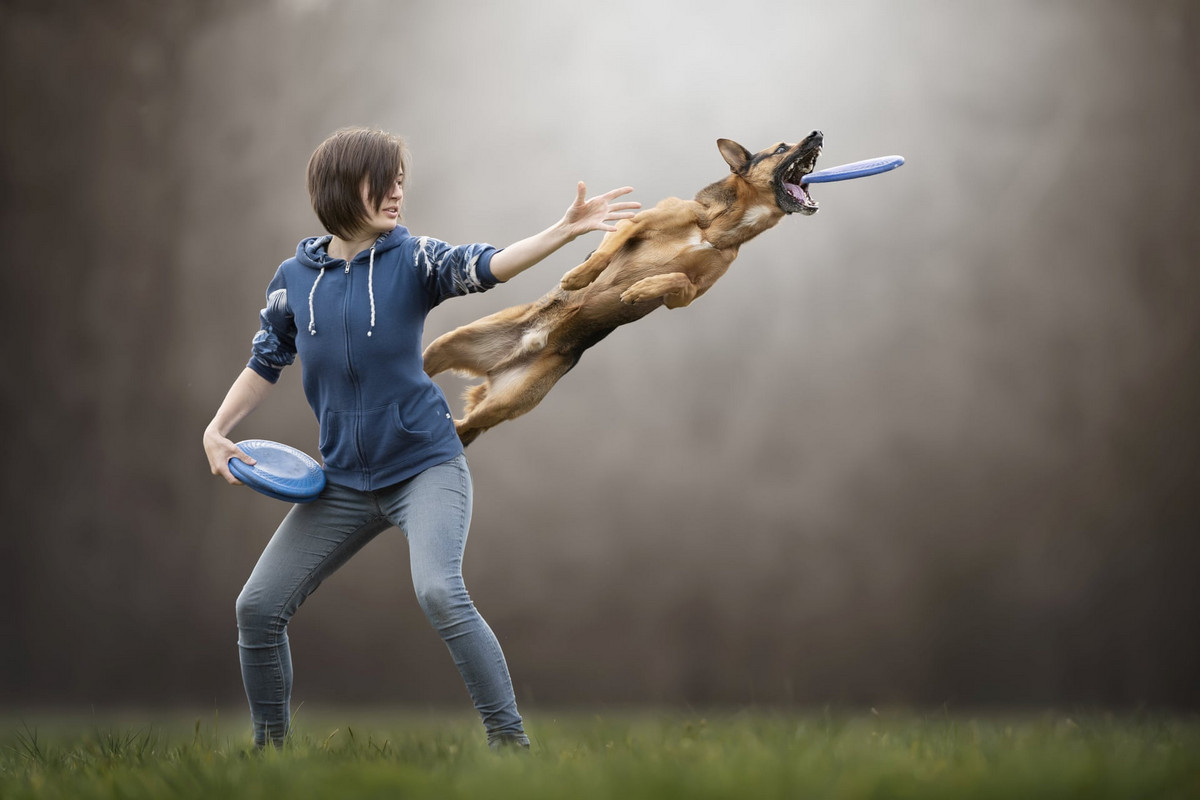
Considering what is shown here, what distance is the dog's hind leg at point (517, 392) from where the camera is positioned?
3.72 metres

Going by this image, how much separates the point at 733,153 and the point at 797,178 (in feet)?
0.98

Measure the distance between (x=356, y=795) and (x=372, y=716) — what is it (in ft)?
11.8

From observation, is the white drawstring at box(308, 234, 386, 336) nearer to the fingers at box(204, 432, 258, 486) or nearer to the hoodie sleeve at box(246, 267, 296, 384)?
the hoodie sleeve at box(246, 267, 296, 384)

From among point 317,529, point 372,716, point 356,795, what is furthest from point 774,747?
point 372,716

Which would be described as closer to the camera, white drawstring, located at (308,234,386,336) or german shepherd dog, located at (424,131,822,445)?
white drawstring, located at (308,234,386,336)

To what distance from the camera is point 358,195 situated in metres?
2.71

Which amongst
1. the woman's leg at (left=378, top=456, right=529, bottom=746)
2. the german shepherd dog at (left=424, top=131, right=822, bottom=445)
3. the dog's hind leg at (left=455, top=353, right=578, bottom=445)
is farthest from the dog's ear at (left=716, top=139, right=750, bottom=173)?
the woman's leg at (left=378, top=456, right=529, bottom=746)

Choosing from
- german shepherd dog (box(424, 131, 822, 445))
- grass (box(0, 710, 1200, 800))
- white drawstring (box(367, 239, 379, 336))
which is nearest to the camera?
grass (box(0, 710, 1200, 800))

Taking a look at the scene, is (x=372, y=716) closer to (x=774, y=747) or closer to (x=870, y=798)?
(x=774, y=747)

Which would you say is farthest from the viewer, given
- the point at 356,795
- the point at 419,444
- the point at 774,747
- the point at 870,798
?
the point at 419,444

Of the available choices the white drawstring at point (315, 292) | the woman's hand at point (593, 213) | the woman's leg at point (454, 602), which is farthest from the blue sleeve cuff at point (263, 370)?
the woman's hand at point (593, 213)

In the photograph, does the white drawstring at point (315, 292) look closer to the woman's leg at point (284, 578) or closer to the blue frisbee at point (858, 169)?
the woman's leg at point (284, 578)

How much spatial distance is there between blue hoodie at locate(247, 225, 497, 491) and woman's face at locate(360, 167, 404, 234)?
36 millimetres

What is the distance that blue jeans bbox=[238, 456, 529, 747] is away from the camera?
2502 mm
